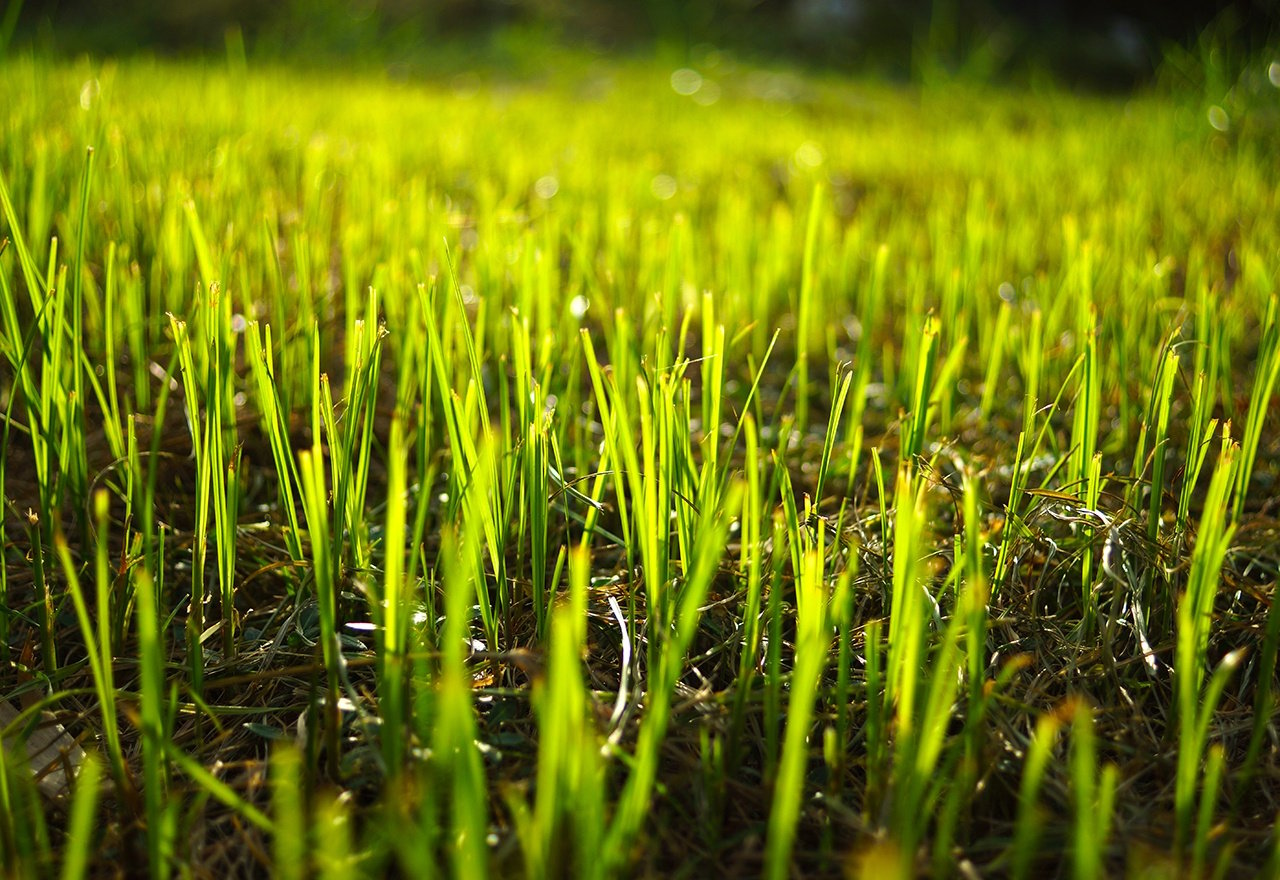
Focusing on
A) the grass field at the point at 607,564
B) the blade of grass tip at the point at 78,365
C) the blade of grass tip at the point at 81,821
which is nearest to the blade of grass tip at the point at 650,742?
the grass field at the point at 607,564

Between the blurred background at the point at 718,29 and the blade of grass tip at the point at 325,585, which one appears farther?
the blurred background at the point at 718,29

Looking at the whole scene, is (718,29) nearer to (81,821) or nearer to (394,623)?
(394,623)

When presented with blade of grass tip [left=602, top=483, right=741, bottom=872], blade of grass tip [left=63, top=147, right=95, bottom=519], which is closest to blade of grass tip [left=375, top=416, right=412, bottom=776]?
blade of grass tip [left=602, top=483, right=741, bottom=872]

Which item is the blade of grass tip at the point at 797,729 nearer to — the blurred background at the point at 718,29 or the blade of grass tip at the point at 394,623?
the blade of grass tip at the point at 394,623

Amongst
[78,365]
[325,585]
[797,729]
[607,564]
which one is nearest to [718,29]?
[607,564]

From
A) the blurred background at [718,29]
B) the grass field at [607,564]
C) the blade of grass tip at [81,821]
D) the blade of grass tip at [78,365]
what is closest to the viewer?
the blade of grass tip at [81,821]

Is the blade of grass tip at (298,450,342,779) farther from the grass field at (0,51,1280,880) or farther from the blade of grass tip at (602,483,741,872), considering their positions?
the blade of grass tip at (602,483,741,872)
